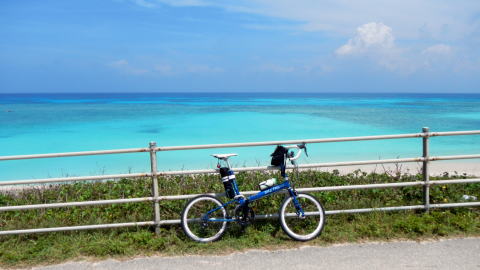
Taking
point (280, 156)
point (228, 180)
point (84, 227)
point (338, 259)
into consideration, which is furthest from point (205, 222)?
Result: point (338, 259)

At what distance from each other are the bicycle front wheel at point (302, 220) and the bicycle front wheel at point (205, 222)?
71 cm

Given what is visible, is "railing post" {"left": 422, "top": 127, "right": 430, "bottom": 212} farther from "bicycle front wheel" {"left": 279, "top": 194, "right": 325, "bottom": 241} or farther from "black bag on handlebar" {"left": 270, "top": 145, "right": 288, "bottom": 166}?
"black bag on handlebar" {"left": 270, "top": 145, "right": 288, "bottom": 166}

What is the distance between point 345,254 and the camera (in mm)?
4078

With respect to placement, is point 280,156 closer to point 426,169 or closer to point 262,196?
point 262,196

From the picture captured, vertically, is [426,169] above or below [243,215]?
above

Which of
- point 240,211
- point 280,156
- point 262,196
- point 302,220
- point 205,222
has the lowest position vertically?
point 302,220

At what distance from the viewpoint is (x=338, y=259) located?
13.0ft

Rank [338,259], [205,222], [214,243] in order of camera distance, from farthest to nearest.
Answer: [205,222] < [214,243] < [338,259]

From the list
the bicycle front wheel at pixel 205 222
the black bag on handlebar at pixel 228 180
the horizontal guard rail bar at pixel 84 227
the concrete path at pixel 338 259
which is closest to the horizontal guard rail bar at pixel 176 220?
the horizontal guard rail bar at pixel 84 227

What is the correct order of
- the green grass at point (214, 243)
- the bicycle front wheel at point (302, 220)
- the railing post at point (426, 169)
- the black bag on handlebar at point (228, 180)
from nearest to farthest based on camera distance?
the green grass at point (214, 243) → the bicycle front wheel at point (302, 220) → the black bag on handlebar at point (228, 180) → the railing post at point (426, 169)

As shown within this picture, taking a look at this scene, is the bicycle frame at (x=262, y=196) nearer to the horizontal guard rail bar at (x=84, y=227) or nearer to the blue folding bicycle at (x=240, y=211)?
the blue folding bicycle at (x=240, y=211)

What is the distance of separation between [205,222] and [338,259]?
1.54 meters

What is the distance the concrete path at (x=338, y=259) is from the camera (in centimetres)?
382

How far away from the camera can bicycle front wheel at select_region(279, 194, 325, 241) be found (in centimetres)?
446
